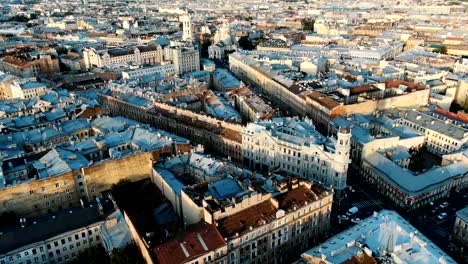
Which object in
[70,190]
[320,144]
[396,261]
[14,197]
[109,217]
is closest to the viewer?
[396,261]

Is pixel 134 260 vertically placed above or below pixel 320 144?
below

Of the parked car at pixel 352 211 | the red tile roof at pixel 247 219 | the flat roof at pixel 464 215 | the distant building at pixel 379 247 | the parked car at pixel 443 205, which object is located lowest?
the parked car at pixel 352 211

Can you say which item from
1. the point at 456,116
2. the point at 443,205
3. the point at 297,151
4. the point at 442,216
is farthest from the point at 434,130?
the point at 297,151

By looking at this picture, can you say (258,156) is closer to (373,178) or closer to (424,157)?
(373,178)

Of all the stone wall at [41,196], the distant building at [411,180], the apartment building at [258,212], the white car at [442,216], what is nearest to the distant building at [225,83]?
the distant building at [411,180]

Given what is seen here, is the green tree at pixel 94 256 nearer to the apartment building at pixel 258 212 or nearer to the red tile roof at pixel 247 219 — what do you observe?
the apartment building at pixel 258 212

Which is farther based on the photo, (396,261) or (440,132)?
(440,132)

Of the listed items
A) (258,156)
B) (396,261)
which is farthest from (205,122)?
(396,261)

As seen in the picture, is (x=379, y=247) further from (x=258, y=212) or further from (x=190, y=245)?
(x=190, y=245)
